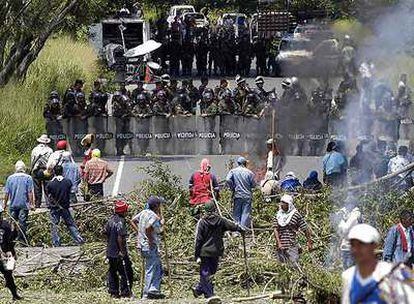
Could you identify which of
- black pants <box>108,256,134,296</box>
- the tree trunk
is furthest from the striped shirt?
the tree trunk

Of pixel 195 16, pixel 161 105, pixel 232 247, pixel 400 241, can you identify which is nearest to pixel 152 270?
pixel 232 247

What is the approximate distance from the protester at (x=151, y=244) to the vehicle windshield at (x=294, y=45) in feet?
54.0

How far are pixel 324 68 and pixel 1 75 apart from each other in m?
8.43

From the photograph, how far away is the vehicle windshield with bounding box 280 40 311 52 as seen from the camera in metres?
32.8

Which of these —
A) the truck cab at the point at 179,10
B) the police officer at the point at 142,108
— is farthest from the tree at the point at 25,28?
the truck cab at the point at 179,10

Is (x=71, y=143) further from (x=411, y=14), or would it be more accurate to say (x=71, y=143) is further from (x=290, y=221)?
(x=290, y=221)

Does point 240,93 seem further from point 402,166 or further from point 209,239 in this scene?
point 209,239

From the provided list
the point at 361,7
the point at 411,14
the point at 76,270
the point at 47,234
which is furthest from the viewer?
the point at 361,7

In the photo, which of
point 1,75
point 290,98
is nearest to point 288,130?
point 290,98

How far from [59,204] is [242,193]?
2.75 metres

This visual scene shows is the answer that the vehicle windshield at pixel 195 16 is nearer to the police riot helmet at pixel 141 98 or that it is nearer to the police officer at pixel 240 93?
the police officer at pixel 240 93

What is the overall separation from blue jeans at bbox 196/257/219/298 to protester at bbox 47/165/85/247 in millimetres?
3836

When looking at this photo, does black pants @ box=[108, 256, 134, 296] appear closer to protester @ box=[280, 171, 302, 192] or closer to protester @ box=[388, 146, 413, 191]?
protester @ box=[280, 171, 302, 192]

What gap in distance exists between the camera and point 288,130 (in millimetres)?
27047
